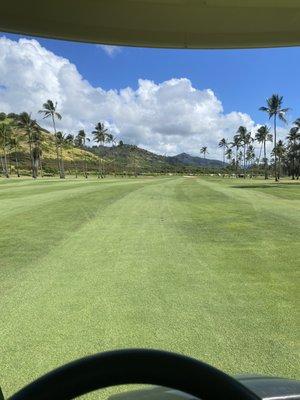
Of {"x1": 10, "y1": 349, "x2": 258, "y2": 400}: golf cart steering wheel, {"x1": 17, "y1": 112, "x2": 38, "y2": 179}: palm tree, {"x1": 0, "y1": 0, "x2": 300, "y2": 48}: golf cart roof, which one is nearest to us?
{"x1": 10, "y1": 349, "x2": 258, "y2": 400}: golf cart steering wheel

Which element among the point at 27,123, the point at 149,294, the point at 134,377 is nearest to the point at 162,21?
the point at 134,377

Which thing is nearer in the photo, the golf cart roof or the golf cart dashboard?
the golf cart dashboard

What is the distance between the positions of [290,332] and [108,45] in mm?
3784

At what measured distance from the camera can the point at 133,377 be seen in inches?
56.4

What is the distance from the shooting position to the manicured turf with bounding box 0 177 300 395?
17.5 feet

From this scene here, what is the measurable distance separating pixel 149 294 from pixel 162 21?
188 inches

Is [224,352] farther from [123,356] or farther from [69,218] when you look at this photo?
[69,218]

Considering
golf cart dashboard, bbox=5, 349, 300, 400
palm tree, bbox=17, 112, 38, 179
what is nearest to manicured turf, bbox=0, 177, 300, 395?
golf cart dashboard, bbox=5, 349, 300, 400

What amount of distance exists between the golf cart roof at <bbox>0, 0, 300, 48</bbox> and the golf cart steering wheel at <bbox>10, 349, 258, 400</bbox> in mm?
2307

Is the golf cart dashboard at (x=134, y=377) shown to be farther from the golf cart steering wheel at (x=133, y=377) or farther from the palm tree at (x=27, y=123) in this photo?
the palm tree at (x=27, y=123)

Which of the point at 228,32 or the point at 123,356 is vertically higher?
the point at 228,32

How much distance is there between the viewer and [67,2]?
312 cm

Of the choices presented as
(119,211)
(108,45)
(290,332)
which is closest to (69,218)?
(119,211)

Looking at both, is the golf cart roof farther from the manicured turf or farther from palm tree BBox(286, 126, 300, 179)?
palm tree BBox(286, 126, 300, 179)
